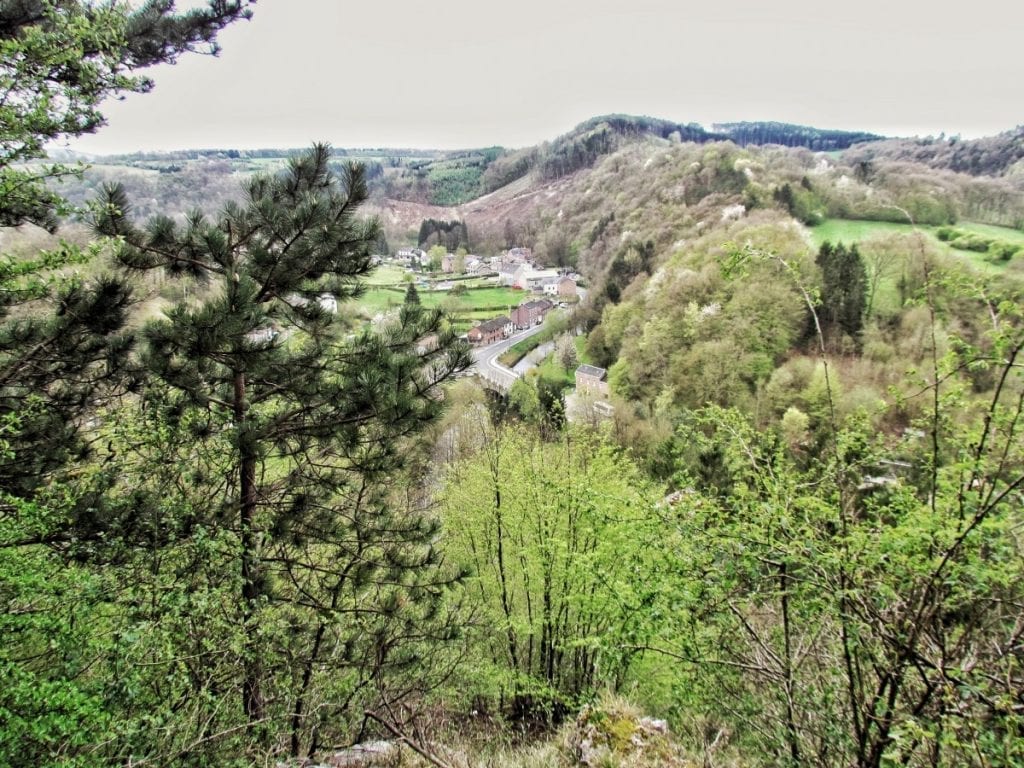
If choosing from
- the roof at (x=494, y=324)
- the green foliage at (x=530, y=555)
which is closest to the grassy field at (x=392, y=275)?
the roof at (x=494, y=324)

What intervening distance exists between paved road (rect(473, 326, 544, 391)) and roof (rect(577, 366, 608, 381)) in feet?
17.5

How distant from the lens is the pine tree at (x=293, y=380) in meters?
4.21

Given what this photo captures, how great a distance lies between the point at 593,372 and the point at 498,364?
11.1m

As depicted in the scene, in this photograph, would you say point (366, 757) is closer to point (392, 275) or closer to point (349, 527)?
point (349, 527)

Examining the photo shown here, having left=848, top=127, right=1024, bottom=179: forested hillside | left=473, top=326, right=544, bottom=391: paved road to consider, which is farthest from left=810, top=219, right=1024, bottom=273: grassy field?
left=473, top=326, right=544, bottom=391: paved road

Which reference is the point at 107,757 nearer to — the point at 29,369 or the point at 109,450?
the point at 109,450

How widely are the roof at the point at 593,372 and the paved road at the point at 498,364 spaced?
17.5 feet

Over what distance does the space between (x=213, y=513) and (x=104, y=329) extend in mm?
2109

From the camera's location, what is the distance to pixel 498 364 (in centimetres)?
4694

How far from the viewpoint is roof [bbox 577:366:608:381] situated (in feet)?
126

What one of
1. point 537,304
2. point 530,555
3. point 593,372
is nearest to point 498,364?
point 593,372

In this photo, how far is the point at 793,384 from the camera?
26.0 meters

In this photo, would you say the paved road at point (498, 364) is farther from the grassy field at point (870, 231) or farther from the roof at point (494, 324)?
the grassy field at point (870, 231)

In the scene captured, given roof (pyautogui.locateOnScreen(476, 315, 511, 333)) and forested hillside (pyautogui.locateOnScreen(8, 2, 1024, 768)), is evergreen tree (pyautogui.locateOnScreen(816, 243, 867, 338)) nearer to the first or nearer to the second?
forested hillside (pyautogui.locateOnScreen(8, 2, 1024, 768))
